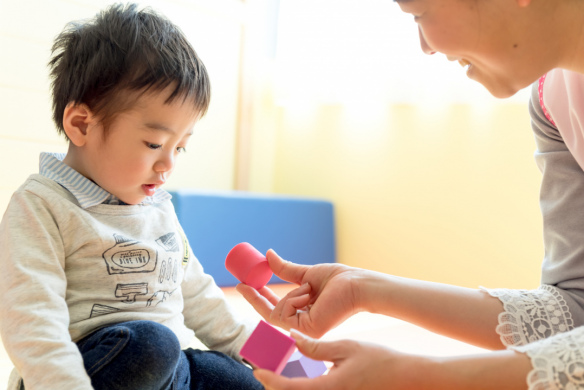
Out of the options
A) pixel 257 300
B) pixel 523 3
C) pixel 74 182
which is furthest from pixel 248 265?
Answer: pixel 523 3

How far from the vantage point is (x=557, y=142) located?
0.94 metres

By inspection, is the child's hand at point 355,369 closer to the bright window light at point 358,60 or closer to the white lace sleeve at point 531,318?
the white lace sleeve at point 531,318

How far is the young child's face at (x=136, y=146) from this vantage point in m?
0.80

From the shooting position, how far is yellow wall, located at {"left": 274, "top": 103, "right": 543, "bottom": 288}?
1.87 m

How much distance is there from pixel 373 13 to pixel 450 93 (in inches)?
17.2

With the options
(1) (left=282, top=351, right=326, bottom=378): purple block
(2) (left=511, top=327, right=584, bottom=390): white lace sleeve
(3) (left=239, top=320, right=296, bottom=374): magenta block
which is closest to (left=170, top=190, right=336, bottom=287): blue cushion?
(1) (left=282, top=351, right=326, bottom=378): purple block

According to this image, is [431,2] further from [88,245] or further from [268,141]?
[268,141]

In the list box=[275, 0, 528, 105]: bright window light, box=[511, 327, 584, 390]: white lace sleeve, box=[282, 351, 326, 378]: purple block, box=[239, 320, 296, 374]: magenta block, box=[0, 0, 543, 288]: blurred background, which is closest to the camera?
box=[511, 327, 584, 390]: white lace sleeve

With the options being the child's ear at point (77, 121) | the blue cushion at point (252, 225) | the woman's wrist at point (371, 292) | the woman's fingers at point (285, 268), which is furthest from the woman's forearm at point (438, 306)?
the blue cushion at point (252, 225)

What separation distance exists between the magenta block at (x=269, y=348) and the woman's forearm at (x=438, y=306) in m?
0.21

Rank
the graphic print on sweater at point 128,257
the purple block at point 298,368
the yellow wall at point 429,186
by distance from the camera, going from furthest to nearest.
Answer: the yellow wall at point 429,186
the purple block at point 298,368
the graphic print on sweater at point 128,257

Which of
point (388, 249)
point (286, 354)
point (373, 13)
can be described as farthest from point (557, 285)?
point (373, 13)

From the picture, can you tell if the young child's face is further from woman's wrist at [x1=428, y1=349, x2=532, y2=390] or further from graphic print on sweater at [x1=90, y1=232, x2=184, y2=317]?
woman's wrist at [x1=428, y1=349, x2=532, y2=390]

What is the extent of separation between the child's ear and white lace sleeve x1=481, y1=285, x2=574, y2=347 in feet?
2.14
